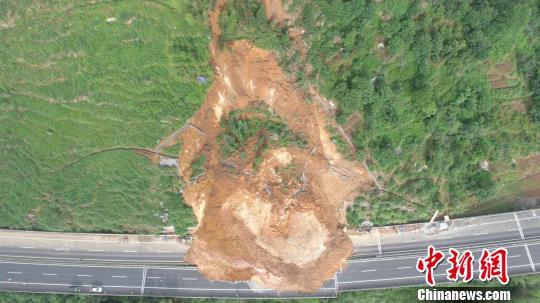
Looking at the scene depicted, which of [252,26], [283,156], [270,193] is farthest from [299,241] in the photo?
[252,26]

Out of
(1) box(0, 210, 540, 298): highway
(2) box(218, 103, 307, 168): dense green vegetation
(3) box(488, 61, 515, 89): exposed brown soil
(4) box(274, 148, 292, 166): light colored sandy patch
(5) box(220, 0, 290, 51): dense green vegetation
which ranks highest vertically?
(5) box(220, 0, 290, 51): dense green vegetation

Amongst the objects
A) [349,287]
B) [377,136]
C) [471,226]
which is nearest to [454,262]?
[471,226]

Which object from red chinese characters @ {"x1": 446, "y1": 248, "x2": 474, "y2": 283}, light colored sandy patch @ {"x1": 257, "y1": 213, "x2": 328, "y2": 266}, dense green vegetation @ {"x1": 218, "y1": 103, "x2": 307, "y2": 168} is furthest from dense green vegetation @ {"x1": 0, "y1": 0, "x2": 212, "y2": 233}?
red chinese characters @ {"x1": 446, "y1": 248, "x2": 474, "y2": 283}

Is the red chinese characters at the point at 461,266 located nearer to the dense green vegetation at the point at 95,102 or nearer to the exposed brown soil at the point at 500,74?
the exposed brown soil at the point at 500,74

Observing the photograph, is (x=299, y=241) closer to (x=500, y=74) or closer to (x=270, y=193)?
(x=270, y=193)

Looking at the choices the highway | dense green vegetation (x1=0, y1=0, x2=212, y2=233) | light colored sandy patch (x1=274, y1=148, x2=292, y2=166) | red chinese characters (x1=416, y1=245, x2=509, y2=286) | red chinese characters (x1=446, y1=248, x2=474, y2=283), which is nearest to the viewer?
dense green vegetation (x1=0, y1=0, x2=212, y2=233)

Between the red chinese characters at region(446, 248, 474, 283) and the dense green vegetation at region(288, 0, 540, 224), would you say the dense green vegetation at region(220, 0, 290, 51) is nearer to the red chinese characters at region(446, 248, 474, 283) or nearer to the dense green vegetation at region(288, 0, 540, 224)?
the dense green vegetation at region(288, 0, 540, 224)

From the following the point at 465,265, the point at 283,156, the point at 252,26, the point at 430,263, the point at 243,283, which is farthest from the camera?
the point at 243,283
